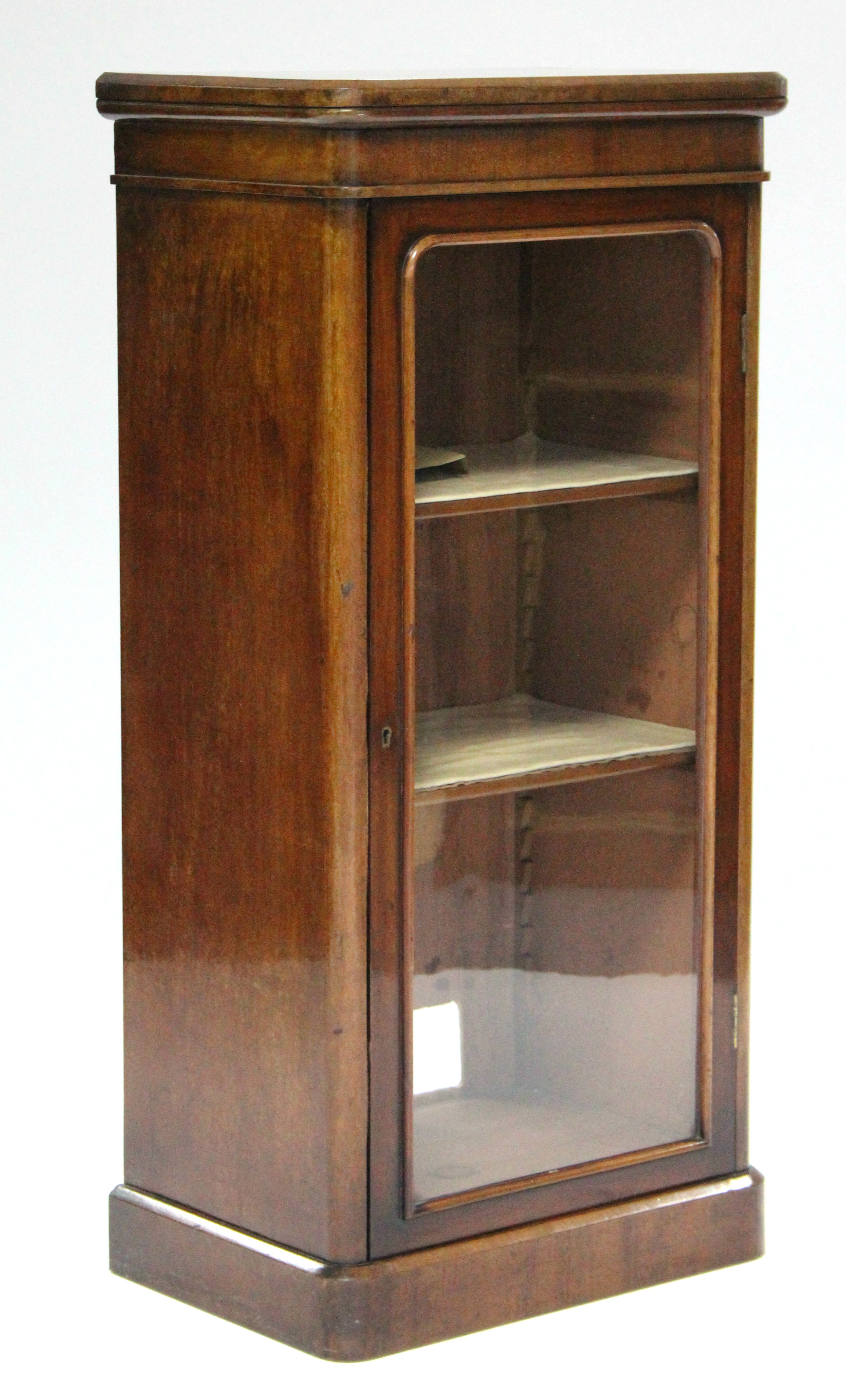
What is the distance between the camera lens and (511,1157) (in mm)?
3453

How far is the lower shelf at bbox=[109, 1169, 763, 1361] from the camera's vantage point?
128 inches

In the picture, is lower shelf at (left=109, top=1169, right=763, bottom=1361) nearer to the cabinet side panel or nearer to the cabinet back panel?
the cabinet side panel

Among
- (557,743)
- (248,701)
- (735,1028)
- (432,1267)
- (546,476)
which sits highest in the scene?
(546,476)

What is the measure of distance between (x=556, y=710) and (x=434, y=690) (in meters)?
0.18

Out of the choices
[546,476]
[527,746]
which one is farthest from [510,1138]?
[546,476]

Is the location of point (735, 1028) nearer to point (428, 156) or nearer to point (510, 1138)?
point (510, 1138)

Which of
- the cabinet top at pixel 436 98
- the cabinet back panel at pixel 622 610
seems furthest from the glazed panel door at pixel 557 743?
the cabinet top at pixel 436 98

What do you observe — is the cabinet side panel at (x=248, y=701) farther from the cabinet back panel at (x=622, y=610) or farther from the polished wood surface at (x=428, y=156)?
the cabinet back panel at (x=622, y=610)

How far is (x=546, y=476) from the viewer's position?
339 cm

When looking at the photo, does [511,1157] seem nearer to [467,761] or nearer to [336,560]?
[467,761]

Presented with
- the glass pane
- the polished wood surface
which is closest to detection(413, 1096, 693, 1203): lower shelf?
the glass pane

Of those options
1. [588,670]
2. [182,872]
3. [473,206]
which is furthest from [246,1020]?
[473,206]

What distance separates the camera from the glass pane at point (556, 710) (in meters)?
3.39

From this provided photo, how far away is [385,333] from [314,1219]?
39.3 inches
